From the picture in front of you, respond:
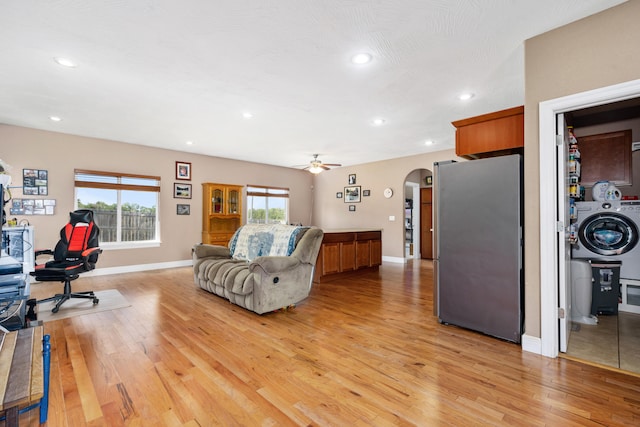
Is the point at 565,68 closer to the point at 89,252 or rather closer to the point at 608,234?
the point at 608,234

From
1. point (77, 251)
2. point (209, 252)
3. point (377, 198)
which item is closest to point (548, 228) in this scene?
point (209, 252)

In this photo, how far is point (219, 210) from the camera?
6.85 meters

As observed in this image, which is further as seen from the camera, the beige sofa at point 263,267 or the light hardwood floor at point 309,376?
the beige sofa at point 263,267

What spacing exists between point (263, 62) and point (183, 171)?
179 inches

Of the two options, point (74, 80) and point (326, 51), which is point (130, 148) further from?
point (326, 51)

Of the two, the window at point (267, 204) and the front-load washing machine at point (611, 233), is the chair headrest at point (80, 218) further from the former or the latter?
the front-load washing machine at point (611, 233)

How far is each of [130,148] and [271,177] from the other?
11.2 ft

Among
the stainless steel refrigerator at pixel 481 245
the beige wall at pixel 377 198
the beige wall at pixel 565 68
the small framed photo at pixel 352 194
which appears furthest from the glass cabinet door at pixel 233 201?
the beige wall at pixel 565 68

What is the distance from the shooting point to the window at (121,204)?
549cm

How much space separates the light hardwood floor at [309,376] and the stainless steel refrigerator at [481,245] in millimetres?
221

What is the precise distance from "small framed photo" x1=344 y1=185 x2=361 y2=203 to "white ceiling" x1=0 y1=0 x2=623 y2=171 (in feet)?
10.8

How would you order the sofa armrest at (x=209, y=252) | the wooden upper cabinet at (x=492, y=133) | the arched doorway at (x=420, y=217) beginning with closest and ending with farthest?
the wooden upper cabinet at (x=492, y=133)
the sofa armrest at (x=209, y=252)
the arched doorway at (x=420, y=217)

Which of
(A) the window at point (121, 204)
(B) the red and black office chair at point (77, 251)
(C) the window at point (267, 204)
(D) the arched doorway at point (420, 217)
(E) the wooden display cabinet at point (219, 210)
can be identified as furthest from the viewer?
(D) the arched doorway at point (420, 217)

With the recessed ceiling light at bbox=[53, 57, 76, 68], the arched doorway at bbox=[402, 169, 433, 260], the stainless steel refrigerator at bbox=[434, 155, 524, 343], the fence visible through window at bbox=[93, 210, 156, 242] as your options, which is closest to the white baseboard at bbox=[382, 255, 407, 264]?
the arched doorway at bbox=[402, 169, 433, 260]
